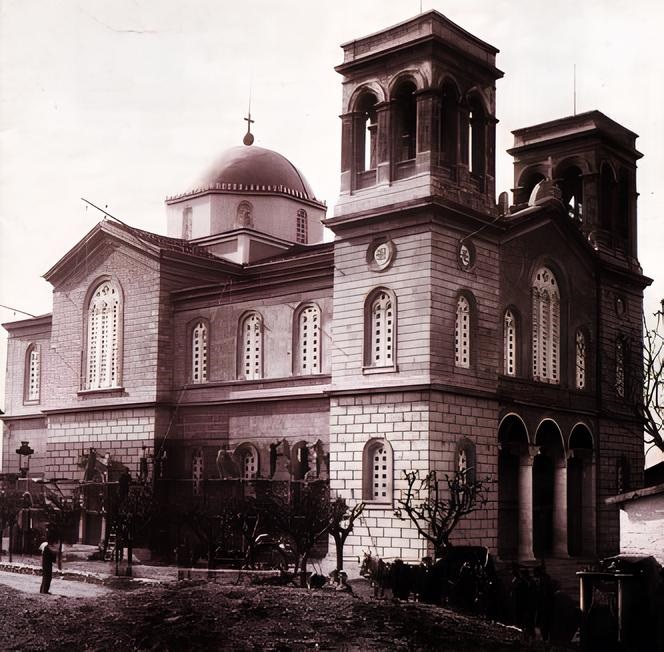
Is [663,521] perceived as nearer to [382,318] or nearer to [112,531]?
[382,318]

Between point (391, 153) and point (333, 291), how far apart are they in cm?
434

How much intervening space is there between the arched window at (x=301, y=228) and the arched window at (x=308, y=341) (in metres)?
10.7

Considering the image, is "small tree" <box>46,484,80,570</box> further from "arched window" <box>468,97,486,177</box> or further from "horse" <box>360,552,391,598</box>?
"arched window" <box>468,97,486,177</box>

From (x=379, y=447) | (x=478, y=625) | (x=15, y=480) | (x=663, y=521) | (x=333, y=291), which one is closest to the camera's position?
(x=478, y=625)

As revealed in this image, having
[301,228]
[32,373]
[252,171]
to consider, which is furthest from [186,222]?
[32,373]

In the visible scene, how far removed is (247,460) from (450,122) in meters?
11.9

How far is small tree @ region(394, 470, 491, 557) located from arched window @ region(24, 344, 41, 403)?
1754 centimetres

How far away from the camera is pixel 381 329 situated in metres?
30.1

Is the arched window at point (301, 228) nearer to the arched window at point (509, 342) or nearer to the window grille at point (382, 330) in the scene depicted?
the arched window at point (509, 342)

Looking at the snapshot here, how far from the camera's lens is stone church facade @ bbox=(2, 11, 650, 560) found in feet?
97.3

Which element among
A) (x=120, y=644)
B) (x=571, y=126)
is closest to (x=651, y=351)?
(x=571, y=126)

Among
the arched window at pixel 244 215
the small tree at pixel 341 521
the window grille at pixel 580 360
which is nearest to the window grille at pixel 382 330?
the small tree at pixel 341 521

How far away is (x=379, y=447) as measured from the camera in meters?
29.6

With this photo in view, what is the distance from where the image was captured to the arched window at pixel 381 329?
2978 cm
